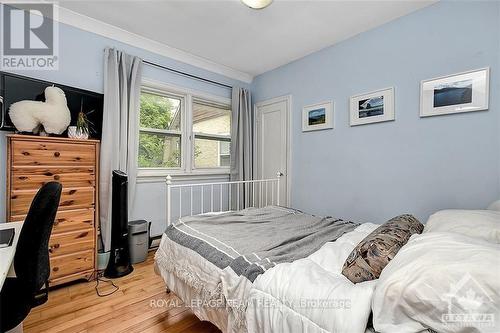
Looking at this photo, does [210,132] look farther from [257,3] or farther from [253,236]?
[253,236]

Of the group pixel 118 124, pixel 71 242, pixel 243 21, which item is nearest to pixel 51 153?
pixel 118 124

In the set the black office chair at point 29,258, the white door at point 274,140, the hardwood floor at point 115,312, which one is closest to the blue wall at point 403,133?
the white door at point 274,140

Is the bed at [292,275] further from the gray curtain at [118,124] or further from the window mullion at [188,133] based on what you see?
the window mullion at [188,133]

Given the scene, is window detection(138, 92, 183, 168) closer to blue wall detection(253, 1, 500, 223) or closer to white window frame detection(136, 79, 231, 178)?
white window frame detection(136, 79, 231, 178)

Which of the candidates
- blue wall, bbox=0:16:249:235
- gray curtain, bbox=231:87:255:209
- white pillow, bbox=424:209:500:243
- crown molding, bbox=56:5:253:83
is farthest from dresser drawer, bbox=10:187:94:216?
white pillow, bbox=424:209:500:243

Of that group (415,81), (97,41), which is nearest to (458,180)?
(415,81)

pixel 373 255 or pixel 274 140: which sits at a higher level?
pixel 274 140

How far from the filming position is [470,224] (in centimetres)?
114

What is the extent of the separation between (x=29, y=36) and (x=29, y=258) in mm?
2173

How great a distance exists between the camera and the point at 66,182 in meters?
1.93

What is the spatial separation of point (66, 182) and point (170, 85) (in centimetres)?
→ 158

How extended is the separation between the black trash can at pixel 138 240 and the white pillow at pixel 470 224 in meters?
2.48

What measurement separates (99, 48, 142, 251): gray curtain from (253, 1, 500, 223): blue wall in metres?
1.95

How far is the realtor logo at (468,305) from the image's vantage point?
579 mm
